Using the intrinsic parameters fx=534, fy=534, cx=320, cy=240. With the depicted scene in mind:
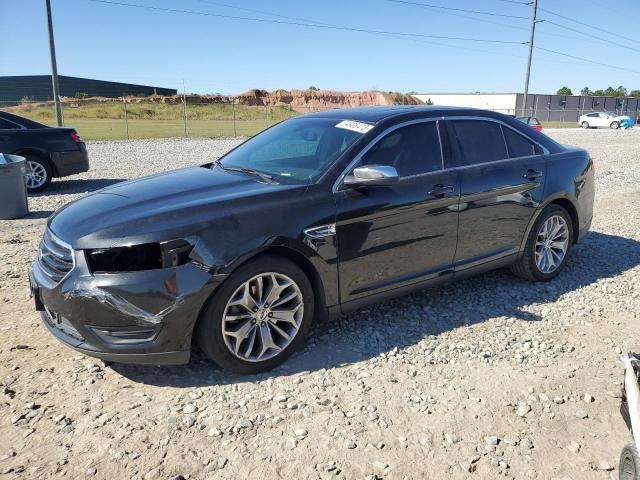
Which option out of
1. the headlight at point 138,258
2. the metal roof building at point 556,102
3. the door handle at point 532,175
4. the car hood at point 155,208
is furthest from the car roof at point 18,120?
the metal roof building at point 556,102

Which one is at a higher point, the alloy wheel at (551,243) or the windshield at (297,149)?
the windshield at (297,149)

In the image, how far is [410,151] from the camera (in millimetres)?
4289

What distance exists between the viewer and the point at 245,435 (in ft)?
9.68

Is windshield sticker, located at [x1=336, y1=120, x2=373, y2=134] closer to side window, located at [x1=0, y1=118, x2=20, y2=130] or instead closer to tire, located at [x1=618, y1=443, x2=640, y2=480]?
tire, located at [x1=618, y1=443, x2=640, y2=480]

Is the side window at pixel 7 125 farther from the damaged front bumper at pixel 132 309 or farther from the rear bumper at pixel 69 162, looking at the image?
the damaged front bumper at pixel 132 309

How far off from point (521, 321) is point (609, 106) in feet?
252

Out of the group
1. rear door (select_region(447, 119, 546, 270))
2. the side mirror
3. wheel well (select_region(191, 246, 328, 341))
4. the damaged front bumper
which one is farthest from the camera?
rear door (select_region(447, 119, 546, 270))

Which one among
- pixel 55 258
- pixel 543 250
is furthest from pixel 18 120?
pixel 543 250

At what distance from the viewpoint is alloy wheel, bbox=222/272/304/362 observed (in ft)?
11.1

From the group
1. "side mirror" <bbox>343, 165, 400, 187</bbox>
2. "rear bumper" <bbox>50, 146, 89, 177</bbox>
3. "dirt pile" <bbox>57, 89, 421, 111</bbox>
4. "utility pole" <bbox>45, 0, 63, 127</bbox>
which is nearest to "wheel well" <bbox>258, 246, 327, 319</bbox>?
"side mirror" <bbox>343, 165, 400, 187</bbox>

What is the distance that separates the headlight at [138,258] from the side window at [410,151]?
1.59 meters

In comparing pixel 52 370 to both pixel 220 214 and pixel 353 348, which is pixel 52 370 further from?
pixel 353 348

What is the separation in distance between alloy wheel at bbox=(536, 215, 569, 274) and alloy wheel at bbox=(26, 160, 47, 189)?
875 centimetres

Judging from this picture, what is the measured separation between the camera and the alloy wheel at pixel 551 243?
5.23 metres
